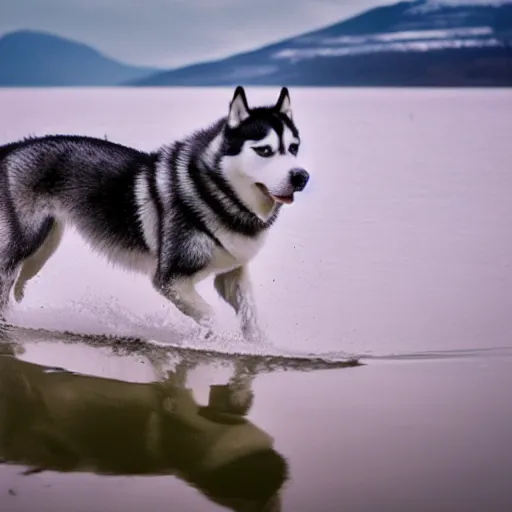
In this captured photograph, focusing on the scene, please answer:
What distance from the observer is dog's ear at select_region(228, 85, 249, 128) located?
2689 millimetres

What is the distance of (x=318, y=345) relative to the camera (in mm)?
2961

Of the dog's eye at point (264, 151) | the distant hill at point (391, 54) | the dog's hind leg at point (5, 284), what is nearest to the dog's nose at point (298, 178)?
the dog's eye at point (264, 151)

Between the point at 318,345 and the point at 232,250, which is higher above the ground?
the point at 232,250

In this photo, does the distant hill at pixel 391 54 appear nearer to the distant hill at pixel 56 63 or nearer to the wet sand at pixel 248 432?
the distant hill at pixel 56 63

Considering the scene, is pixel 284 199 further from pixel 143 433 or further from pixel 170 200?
pixel 143 433

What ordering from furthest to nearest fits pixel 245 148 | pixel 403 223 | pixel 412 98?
pixel 412 98 → pixel 403 223 → pixel 245 148

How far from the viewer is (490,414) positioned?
229cm

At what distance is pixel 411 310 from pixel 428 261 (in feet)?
1.38

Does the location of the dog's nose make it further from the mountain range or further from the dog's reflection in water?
the mountain range

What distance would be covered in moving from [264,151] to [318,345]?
0.74 meters

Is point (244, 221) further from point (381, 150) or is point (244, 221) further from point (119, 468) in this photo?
point (381, 150)

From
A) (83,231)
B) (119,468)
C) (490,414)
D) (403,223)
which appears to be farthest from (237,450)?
(403,223)

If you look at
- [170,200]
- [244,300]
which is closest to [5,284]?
[170,200]

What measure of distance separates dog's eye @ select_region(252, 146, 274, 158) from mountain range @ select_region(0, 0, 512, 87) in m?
1.17
